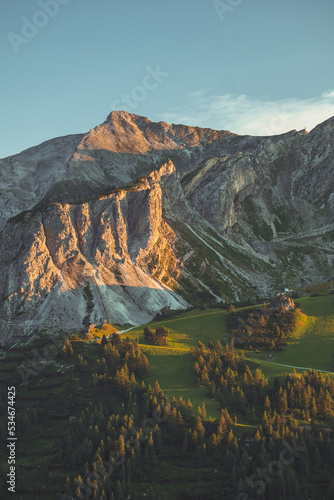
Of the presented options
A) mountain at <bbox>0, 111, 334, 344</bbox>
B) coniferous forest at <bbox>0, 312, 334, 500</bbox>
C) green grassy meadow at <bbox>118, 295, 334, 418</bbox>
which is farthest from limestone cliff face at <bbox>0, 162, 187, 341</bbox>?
coniferous forest at <bbox>0, 312, 334, 500</bbox>

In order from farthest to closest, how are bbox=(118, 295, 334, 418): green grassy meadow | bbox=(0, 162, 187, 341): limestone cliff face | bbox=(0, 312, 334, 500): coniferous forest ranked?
bbox=(0, 162, 187, 341): limestone cliff face
bbox=(118, 295, 334, 418): green grassy meadow
bbox=(0, 312, 334, 500): coniferous forest

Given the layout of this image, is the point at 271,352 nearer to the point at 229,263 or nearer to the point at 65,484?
the point at 65,484

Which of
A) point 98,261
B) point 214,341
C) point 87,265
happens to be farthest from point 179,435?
point 98,261

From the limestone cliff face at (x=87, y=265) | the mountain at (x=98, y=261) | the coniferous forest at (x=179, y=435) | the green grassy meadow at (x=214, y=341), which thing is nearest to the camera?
the coniferous forest at (x=179, y=435)

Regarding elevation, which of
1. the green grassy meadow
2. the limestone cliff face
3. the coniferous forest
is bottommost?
the coniferous forest

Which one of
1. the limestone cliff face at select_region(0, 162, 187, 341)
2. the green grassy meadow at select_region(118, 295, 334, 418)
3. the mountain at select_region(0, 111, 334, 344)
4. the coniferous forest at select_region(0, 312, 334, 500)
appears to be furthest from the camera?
the mountain at select_region(0, 111, 334, 344)

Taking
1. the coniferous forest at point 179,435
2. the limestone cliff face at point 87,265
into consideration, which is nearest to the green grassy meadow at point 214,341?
the coniferous forest at point 179,435

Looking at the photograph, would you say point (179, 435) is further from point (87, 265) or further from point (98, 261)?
point (98, 261)

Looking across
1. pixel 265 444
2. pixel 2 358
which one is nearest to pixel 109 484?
pixel 265 444

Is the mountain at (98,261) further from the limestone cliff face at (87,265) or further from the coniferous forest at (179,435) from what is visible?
the coniferous forest at (179,435)

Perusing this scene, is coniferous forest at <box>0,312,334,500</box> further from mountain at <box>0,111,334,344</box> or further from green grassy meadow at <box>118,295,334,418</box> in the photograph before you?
mountain at <box>0,111,334,344</box>

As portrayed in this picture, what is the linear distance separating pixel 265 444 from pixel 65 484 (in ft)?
87.4

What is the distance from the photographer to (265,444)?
6306 centimetres

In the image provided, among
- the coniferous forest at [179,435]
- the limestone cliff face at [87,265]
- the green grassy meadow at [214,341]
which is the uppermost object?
the limestone cliff face at [87,265]
